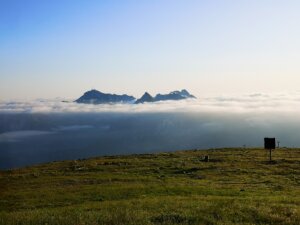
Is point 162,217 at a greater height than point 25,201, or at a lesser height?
greater

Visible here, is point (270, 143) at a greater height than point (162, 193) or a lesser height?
greater

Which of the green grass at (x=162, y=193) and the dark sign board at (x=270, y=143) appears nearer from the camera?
the green grass at (x=162, y=193)

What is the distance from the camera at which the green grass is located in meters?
25.1

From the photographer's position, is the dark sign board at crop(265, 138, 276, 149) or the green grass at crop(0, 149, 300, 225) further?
the dark sign board at crop(265, 138, 276, 149)

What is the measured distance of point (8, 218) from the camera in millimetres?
26453

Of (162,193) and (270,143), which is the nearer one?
(162,193)

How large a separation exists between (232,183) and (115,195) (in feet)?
51.1

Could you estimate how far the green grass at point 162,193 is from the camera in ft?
82.4

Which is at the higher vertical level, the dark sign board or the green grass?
the dark sign board

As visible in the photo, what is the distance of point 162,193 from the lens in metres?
43.1

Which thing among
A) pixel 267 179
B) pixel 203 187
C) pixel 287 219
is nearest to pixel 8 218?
pixel 287 219

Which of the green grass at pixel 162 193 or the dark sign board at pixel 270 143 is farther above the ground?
the dark sign board at pixel 270 143

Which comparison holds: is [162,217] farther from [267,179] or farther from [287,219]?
[267,179]

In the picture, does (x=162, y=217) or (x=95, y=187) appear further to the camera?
(x=95, y=187)
